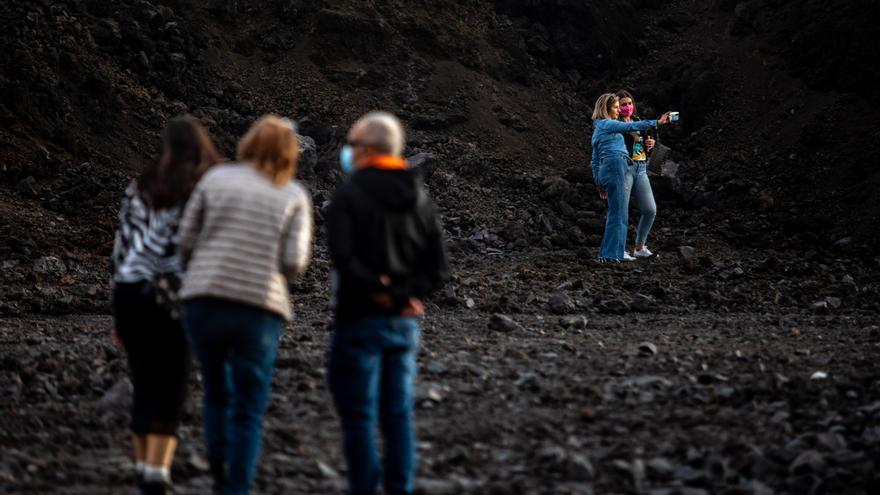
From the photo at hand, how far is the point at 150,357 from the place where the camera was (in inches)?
223

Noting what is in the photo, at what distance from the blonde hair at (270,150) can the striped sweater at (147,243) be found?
2.10 ft

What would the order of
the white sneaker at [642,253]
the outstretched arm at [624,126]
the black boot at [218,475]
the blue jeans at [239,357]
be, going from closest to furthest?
1. the blue jeans at [239,357]
2. the black boot at [218,475]
3. the outstretched arm at [624,126]
4. the white sneaker at [642,253]

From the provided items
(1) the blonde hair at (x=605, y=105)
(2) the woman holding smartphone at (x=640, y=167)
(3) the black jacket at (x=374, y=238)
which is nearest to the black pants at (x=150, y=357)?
(3) the black jacket at (x=374, y=238)

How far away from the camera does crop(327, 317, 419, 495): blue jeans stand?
502 cm

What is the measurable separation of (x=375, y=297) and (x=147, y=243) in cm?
136

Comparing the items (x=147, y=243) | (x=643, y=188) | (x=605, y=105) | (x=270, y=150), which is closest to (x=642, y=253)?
(x=643, y=188)

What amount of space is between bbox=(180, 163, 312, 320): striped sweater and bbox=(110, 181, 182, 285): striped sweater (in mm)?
407

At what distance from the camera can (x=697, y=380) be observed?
27.4ft

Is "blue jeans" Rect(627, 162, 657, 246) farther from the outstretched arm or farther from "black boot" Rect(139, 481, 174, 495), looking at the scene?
"black boot" Rect(139, 481, 174, 495)

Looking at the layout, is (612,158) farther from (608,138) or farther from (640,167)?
(640,167)

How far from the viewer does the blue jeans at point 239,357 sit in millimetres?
5141

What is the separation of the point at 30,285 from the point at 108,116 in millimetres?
5448

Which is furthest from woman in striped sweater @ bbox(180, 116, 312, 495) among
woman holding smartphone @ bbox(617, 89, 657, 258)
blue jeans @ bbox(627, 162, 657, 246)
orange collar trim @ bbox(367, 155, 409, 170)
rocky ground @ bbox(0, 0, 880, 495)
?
blue jeans @ bbox(627, 162, 657, 246)

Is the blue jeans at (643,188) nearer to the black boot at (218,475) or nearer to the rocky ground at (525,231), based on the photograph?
the rocky ground at (525,231)
